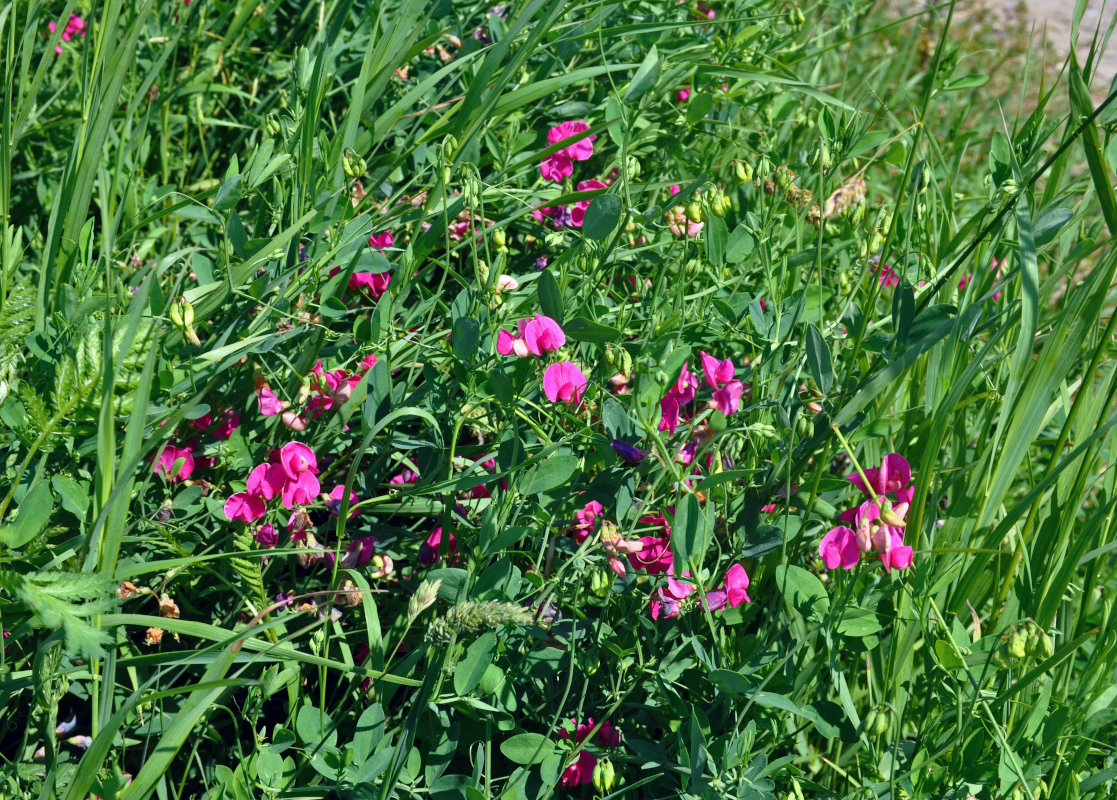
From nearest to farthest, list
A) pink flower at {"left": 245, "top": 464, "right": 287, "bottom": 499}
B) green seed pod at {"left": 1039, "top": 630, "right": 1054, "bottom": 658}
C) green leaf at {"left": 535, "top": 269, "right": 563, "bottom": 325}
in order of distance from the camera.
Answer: green seed pod at {"left": 1039, "top": 630, "right": 1054, "bottom": 658} → green leaf at {"left": 535, "top": 269, "right": 563, "bottom": 325} → pink flower at {"left": 245, "top": 464, "right": 287, "bottom": 499}

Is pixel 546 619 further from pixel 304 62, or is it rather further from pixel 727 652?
pixel 304 62

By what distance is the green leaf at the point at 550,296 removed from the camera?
43.5 inches

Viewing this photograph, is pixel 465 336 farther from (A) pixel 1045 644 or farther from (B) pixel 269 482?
(A) pixel 1045 644

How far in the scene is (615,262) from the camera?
4.41ft

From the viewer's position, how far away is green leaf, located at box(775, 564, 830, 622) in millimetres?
1155

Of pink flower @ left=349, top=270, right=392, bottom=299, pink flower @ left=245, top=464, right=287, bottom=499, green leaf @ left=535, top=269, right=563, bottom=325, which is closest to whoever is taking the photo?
green leaf @ left=535, top=269, right=563, bottom=325

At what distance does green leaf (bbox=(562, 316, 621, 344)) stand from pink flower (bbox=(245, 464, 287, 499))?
15.8 inches

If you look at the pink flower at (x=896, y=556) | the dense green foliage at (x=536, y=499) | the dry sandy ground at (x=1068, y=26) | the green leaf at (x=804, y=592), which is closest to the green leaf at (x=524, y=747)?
the dense green foliage at (x=536, y=499)

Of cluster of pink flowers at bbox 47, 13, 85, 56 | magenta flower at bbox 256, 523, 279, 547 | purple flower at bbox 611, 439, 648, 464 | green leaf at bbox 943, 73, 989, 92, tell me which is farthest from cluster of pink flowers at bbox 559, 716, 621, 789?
cluster of pink flowers at bbox 47, 13, 85, 56

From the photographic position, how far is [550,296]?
1122mm

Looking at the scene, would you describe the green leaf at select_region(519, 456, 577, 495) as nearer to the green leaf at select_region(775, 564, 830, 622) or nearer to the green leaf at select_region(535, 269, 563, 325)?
the green leaf at select_region(535, 269, 563, 325)

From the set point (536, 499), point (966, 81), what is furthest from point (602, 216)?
point (966, 81)

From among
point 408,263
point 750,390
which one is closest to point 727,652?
point 750,390

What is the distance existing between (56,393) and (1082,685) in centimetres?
128
